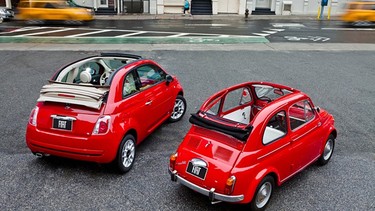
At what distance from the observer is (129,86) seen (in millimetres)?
6625

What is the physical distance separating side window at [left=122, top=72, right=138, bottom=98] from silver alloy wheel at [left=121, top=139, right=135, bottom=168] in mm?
824

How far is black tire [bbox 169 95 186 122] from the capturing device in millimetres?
8359

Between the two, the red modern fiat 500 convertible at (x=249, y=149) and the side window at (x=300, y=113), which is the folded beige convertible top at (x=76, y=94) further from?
the side window at (x=300, y=113)

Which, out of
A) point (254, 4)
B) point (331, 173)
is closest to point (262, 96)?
point (331, 173)

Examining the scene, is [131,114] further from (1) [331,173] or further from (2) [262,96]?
(1) [331,173]

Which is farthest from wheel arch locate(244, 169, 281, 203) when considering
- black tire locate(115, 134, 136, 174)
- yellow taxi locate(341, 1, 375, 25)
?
yellow taxi locate(341, 1, 375, 25)

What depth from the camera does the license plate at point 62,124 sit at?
5887 millimetres

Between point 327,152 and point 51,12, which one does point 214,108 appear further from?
point 51,12

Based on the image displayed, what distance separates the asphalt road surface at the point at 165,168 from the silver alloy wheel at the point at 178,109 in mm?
178

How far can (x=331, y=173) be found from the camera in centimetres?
639

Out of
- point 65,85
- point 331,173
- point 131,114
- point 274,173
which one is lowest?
point 331,173

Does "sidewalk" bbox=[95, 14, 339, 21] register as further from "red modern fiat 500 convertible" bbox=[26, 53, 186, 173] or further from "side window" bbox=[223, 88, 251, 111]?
"side window" bbox=[223, 88, 251, 111]

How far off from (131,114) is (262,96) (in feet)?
7.72

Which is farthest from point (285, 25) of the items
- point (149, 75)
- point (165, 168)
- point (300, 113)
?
point (165, 168)
